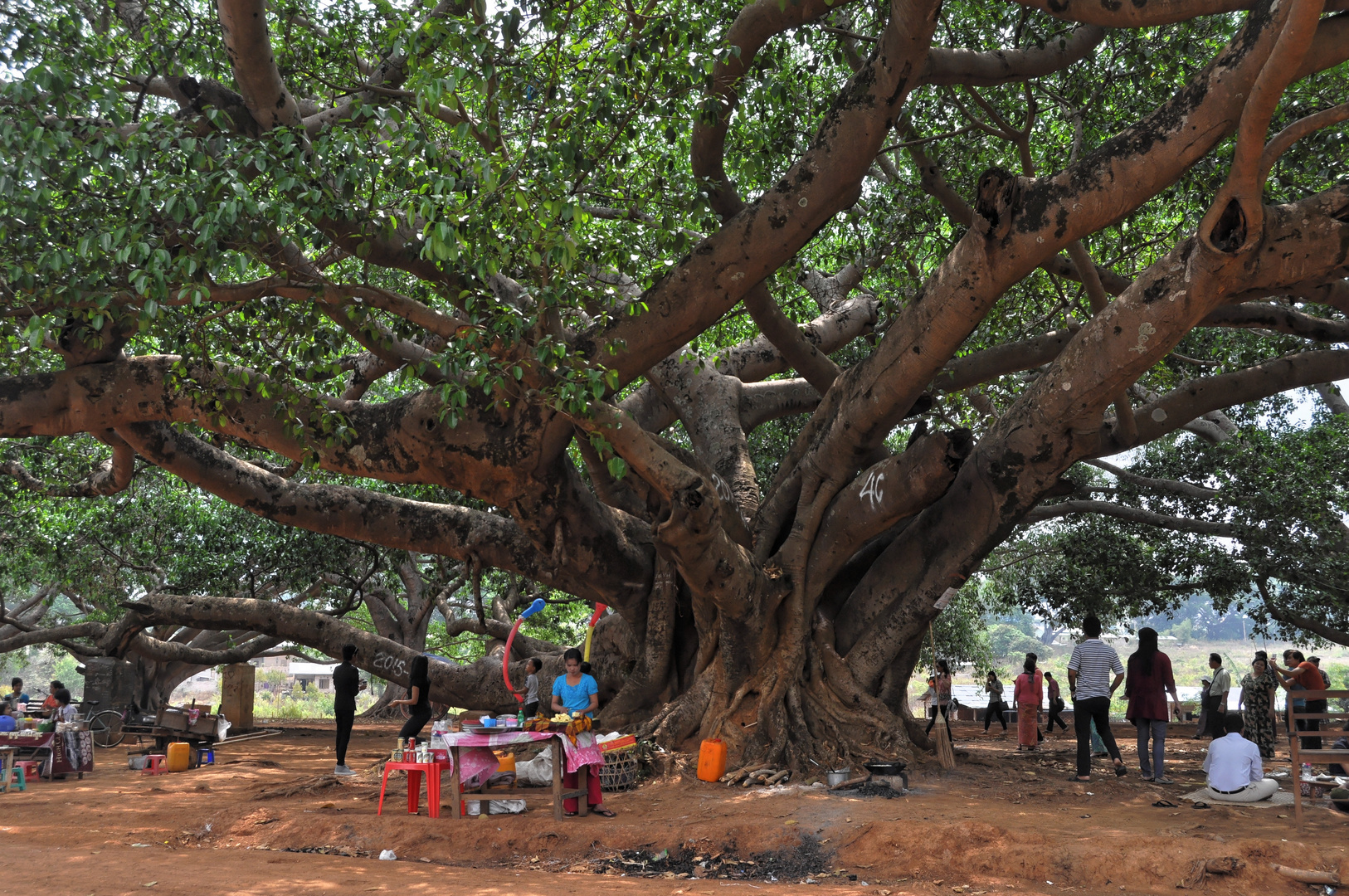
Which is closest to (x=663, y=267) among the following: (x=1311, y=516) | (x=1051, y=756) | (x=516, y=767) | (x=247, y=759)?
(x=516, y=767)

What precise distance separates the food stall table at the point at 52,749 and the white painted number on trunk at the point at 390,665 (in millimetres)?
3310

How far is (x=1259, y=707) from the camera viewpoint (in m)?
10.2

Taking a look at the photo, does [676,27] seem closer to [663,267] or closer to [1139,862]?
[663,267]

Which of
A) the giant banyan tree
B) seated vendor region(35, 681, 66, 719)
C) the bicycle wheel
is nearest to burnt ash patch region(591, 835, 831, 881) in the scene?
the giant banyan tree

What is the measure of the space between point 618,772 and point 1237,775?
4.73 m

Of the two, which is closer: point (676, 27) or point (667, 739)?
point (676, 27)

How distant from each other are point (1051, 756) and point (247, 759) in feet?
30.4

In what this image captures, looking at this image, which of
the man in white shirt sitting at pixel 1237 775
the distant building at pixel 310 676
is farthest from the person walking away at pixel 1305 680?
the distant building at pixel 310 676

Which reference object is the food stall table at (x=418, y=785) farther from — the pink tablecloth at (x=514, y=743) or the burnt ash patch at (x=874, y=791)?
the burnt ash patch at (x=874, y=791)

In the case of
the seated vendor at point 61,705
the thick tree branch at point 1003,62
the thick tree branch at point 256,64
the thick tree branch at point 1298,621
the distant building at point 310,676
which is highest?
the thick tree branch at point 1003,62

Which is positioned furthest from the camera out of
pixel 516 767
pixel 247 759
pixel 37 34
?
pixel 247 759

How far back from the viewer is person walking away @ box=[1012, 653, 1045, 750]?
1166 cm

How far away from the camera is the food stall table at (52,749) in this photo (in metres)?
9.52

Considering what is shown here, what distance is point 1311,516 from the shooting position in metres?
11.7
